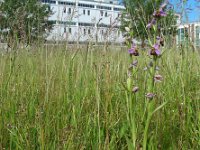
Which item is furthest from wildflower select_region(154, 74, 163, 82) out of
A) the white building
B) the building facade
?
the building facade

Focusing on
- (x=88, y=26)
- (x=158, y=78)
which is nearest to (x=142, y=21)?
(x=158, y=78)

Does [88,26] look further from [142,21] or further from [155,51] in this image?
[155,51]

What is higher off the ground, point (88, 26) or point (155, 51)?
point (88, 26)

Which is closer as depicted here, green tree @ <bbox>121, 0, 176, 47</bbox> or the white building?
green tree @ <bbox>121, 0, 176, 47</bbox>

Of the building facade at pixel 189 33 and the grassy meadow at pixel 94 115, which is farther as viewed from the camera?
the building facade at pixel 189 33

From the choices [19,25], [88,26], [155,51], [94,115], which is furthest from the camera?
[88,26]

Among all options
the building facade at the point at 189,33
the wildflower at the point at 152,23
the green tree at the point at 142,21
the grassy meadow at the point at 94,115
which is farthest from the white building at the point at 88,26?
the wildflower at the point at 152,23

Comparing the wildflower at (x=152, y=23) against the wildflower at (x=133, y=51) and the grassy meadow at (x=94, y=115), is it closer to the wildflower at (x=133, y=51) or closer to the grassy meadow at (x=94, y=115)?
the wildflower at (x=133, y=51)

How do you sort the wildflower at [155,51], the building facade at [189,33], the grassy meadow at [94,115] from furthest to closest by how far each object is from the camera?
the building facade at [189,33] → the grassy meadow at [94,115] → the wildflower at [155,51]

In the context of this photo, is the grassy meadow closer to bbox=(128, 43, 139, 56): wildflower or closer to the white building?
bbox=(128, 43, 139, 56): wildflower

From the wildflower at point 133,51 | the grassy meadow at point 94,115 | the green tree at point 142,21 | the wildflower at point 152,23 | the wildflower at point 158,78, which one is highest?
the green tree at point 142,21

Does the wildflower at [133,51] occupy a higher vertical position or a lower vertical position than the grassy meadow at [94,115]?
higher

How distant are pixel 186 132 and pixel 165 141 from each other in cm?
11

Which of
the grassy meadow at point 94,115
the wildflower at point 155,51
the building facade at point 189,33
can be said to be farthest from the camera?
the building facade at point 189,33
